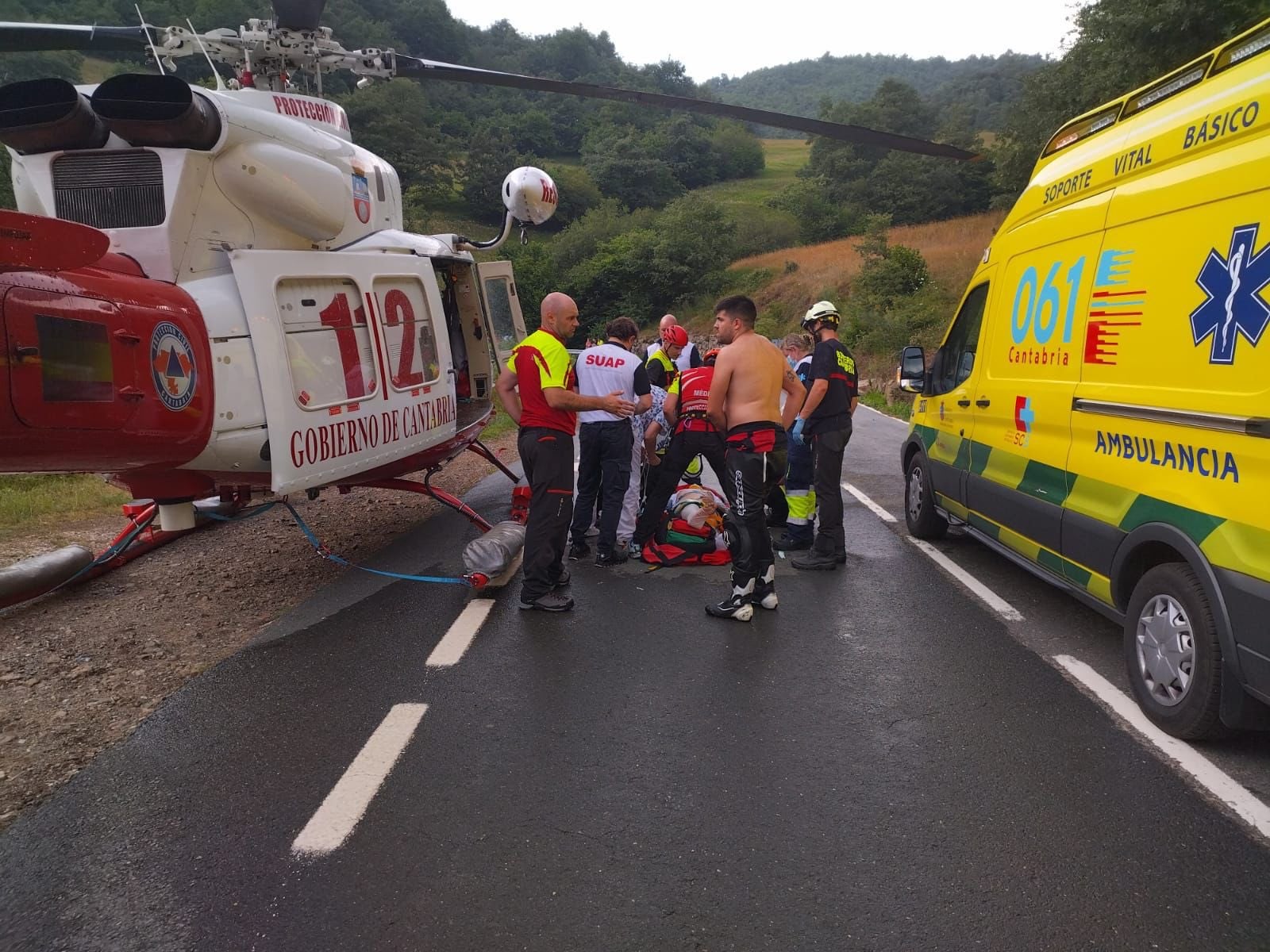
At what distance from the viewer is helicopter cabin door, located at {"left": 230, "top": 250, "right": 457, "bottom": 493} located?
15.3 ft

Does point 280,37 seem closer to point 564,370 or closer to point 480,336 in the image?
point 480,336

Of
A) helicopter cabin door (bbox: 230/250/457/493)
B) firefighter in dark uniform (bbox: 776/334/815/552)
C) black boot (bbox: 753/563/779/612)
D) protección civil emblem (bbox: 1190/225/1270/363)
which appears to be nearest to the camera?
protección civil emblem (bbox: 1190/225/1270/363)

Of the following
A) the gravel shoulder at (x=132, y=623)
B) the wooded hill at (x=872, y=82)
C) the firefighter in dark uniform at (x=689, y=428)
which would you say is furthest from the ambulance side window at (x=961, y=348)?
the wooded hill at (x=872, y=82)

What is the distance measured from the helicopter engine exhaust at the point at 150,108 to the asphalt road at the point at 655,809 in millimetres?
2977

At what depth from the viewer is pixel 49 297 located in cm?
348

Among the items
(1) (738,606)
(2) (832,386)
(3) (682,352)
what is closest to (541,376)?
(1) (738,606)

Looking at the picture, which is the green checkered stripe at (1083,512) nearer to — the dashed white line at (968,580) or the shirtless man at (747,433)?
the dashed white line at (968,580)

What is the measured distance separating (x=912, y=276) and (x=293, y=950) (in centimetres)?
2871

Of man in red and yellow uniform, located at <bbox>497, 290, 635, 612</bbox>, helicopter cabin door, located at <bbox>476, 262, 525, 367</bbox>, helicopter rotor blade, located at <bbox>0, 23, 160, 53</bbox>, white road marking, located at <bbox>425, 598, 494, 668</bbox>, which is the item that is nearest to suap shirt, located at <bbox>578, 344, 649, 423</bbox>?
man in red and yellow uniform, located at <bbox>497, 290, 635, 612</bbox>

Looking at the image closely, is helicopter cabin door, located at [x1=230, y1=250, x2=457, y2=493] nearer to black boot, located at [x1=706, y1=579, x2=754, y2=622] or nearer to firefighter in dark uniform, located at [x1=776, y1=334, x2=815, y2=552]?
black boot, located at [x1=706, y1=579, x2=754, y2=622]

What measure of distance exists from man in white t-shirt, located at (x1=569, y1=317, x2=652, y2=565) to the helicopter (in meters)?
0.96

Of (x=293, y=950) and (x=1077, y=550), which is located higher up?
(x=1077, y=550)

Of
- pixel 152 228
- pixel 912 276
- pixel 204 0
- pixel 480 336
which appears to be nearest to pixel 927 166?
pixel 912 276

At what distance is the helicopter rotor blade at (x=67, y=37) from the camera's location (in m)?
5.15
